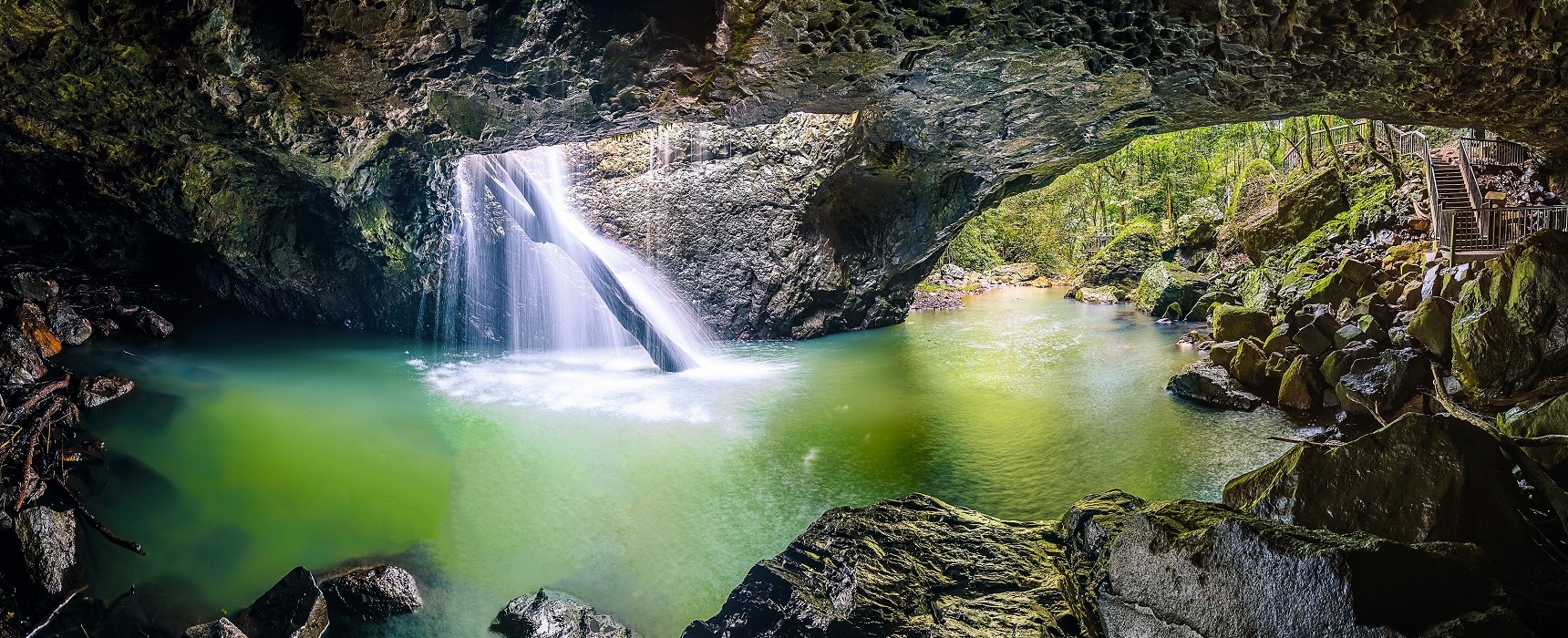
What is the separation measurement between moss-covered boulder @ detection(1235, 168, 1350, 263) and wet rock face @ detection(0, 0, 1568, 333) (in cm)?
976

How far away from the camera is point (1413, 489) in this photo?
10.7 feet

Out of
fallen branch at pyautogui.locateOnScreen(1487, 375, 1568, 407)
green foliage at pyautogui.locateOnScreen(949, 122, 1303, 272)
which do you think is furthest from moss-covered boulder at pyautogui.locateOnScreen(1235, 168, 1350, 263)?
fallen branch at pyautogui.locateOnScreen(1487, 375, 1568, 407)

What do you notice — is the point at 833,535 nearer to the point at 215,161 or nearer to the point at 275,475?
the point at 275,475

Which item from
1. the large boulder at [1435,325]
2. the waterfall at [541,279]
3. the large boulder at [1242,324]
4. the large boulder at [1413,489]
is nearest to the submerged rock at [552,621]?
the large boulder at [1413,489]

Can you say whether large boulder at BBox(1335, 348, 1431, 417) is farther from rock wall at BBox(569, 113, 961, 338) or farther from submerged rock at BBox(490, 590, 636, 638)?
submerged rock at BBox(490, 590, 636, 638)

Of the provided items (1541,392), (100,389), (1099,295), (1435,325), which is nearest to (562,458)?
(100,389)

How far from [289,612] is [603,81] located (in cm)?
491

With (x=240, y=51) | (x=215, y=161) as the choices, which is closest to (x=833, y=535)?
(x=240, y=51)

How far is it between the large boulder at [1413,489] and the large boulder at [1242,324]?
7.58 m

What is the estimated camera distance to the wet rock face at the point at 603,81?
505 cm

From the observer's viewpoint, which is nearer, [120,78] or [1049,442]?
[120,78]

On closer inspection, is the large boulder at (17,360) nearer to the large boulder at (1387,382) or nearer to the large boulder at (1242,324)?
the large boulder at (1387,382)

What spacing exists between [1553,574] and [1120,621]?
1804mm

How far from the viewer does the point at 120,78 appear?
646 centimetres
